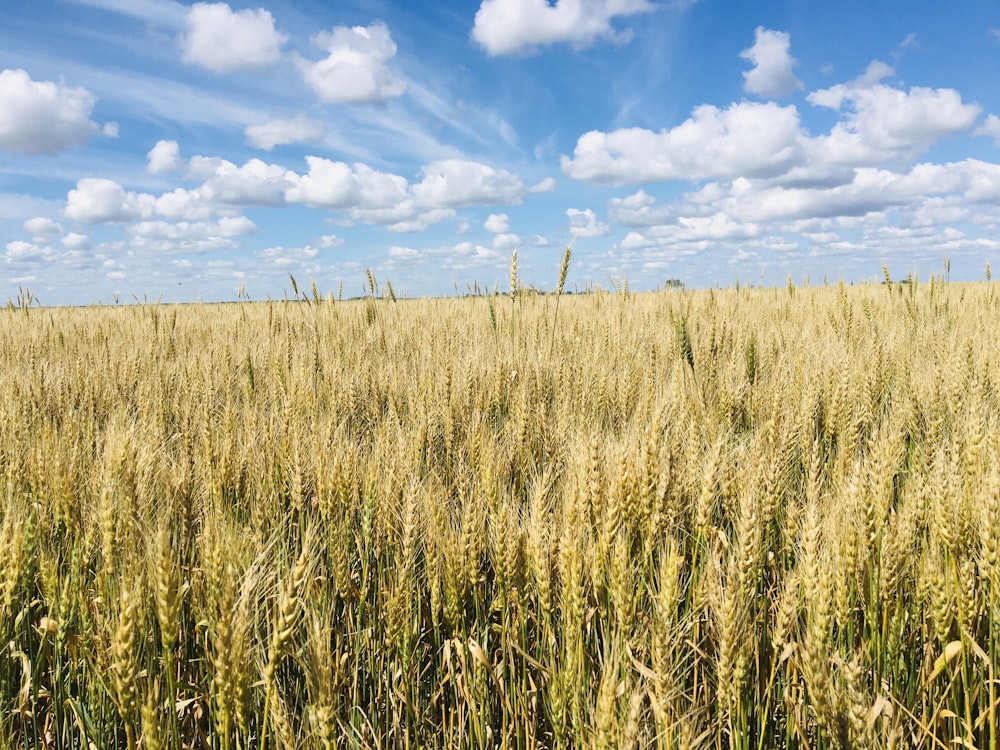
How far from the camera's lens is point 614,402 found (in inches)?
106

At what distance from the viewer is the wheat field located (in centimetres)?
106

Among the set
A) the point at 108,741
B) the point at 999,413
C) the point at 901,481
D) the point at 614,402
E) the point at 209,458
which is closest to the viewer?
the point at 108,741

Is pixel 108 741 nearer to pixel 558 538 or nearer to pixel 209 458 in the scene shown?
pixel 209 458

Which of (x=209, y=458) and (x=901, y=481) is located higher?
(x=209, y=458)

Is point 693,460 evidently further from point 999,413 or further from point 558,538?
point 999,413

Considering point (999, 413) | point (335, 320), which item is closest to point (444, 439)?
point (999, 413)

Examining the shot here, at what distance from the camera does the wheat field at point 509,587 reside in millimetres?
1063

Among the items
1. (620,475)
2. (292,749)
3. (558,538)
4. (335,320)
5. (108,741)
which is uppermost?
(335,320)

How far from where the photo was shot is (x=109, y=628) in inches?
40.4

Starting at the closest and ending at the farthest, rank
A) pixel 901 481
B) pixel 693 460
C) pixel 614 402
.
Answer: pixel 693 460
pixel 901 481
pixel 614 402

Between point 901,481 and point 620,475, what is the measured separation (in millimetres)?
1397

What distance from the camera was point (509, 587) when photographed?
134 centimetres

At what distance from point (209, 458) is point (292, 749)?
1.13m

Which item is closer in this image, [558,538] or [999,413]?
[558,538]
